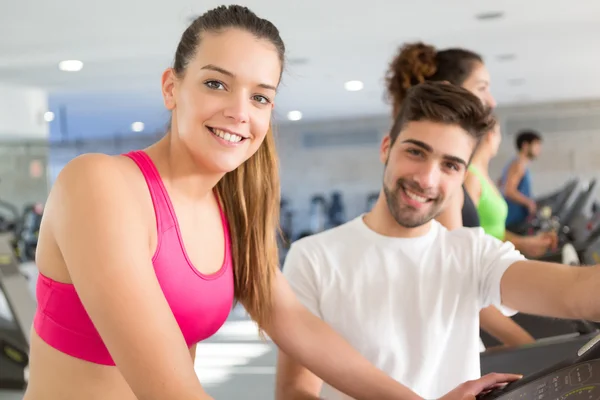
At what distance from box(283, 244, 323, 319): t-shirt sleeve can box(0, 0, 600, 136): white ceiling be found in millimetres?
2362

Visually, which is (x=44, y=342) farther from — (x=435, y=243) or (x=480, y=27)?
(x=480, y=27)

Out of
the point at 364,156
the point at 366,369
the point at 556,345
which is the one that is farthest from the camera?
the point at 364,156

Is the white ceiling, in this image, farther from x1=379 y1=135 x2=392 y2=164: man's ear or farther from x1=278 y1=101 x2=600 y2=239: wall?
x1=278 y1=101 x2=600 y2=239: wall

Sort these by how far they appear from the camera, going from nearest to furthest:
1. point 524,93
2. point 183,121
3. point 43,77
A: point 183,121 < point 43,77 < point 524,93

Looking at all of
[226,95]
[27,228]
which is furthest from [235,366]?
[27,228]

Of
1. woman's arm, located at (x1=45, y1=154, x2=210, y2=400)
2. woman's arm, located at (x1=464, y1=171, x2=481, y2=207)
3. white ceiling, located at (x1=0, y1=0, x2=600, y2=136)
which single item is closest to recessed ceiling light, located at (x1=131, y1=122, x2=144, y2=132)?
white ceiling, located at (x1=0, y1=0, x2=600, y2=136)

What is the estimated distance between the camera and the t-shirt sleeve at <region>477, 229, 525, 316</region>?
1.41 m

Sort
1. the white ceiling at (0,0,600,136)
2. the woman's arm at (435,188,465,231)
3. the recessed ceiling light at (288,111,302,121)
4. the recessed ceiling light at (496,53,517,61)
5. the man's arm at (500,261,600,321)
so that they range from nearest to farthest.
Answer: the man's arm at (500,261,600,321)
the woman's arm at (435,188,465,231)
the white ceiling at (0,0,600,136)
the recessed ceiling light at (496,53,517,61)
the recessed ceiling light at (288,111,302,121)

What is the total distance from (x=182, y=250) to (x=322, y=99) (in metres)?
9.53

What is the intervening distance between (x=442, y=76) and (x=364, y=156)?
11.8m

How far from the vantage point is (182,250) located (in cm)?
114

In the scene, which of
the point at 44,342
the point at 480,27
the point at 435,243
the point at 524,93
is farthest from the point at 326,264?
the point at 524,93

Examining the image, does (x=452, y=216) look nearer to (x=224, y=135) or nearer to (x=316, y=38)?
(x=224, y=135)

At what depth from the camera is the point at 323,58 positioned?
6.99m
